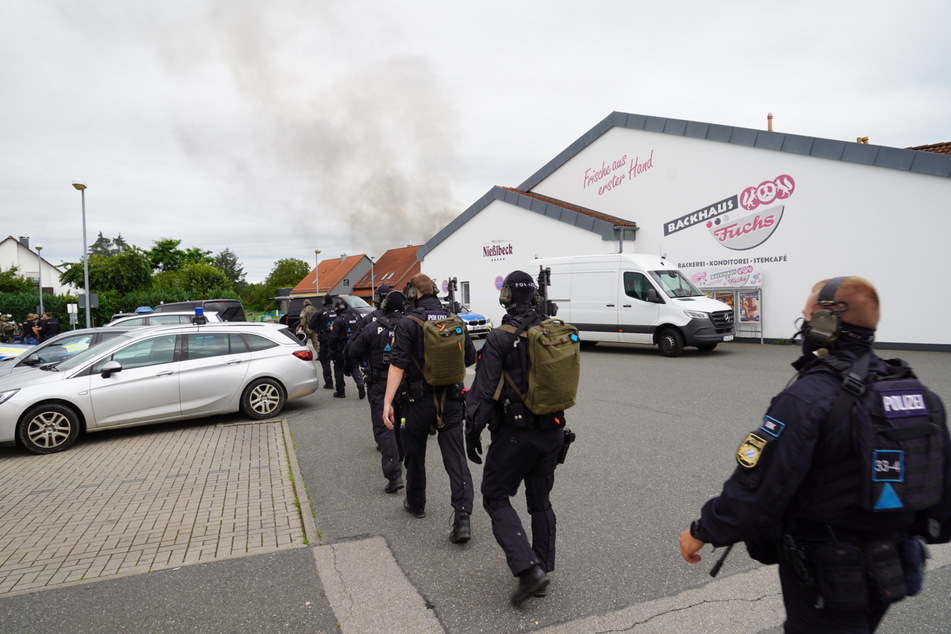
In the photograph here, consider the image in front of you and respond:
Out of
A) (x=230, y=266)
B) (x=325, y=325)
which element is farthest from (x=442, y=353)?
(x=230, y=266)

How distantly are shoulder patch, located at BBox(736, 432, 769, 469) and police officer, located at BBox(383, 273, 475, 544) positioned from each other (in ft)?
8.18

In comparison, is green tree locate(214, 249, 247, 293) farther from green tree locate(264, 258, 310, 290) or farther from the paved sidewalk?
the paved sidewalk

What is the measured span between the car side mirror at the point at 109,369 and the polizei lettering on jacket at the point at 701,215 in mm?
17009

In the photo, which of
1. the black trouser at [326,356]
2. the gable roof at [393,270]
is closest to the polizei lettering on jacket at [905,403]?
the black trouser at [326,356]

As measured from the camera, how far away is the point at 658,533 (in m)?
4.08

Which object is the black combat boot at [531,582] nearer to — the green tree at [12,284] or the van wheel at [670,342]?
the van wheel at [670,342]

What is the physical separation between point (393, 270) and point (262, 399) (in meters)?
41.6

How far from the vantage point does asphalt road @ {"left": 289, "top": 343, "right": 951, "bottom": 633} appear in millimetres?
3206

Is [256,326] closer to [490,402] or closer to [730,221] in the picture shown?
[490,402]

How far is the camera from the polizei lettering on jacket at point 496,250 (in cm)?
2523

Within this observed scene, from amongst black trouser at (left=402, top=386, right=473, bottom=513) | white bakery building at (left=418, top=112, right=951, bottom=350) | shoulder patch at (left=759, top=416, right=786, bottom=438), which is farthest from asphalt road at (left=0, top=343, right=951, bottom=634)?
white bakery building at (left=418, top=112, right=951, bottom=350)

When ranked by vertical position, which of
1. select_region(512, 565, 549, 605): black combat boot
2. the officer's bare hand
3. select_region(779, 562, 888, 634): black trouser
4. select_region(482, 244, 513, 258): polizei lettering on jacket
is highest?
select_region(482, 244, 513, 258): polizei lettering on jacket

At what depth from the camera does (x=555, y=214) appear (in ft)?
75.2

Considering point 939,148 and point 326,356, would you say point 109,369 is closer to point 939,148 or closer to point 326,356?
point 326,356
